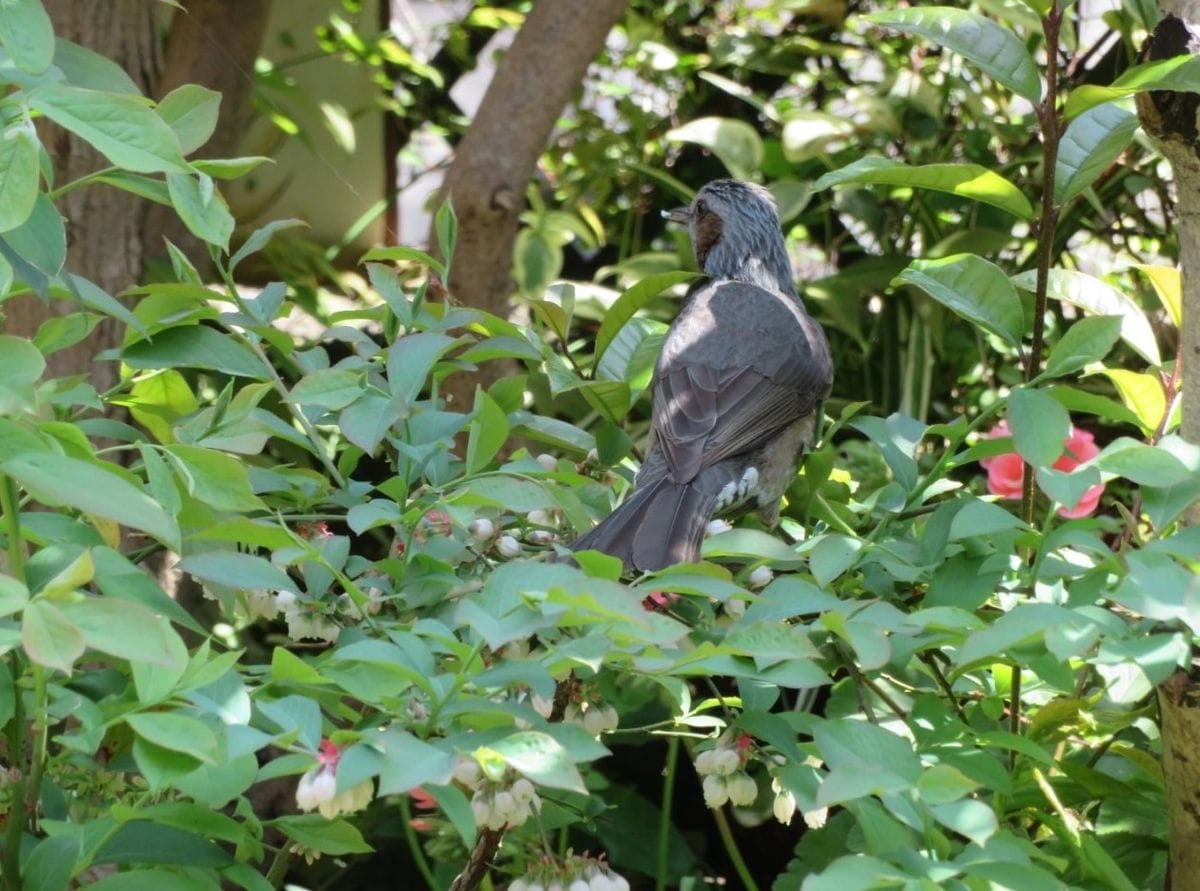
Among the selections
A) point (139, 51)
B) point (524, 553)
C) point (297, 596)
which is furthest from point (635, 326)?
point (139, 51)

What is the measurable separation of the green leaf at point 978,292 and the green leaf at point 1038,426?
190 millimetres

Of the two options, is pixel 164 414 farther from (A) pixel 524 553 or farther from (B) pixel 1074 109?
(B) pixel 1074 109

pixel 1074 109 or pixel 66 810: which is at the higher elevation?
pixel 1074 109

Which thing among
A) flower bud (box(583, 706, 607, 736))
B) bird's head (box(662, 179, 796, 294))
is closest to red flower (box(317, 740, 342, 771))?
flower bud (box(583, 706, 607, 736))

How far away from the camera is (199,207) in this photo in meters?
1.25

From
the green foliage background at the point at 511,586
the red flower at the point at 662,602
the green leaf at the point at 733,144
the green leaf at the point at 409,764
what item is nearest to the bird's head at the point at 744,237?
the green leaf at the point at 733,144

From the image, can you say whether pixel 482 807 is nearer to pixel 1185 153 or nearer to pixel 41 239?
pixel 41 239

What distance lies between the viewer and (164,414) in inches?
65.9

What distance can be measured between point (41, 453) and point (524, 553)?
716 mm

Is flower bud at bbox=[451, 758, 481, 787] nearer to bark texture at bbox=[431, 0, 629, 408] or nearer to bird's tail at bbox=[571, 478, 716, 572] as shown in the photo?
bird's tail at bbox=[571, 478, 716, 572]

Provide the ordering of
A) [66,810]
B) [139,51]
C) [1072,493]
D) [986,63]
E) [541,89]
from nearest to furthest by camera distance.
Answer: [1072,493] < [66,810] < [986,63] < [139,51] < [541,89]

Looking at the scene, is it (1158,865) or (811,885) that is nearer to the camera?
(811,885)

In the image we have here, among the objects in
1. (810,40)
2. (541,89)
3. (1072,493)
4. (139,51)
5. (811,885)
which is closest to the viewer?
(811,885)

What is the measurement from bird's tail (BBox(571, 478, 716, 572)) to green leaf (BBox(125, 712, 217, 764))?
738mm
